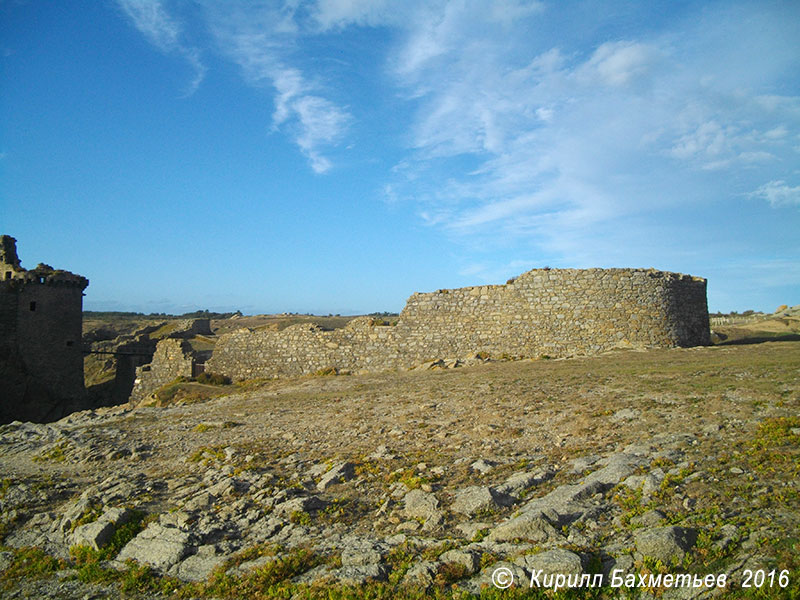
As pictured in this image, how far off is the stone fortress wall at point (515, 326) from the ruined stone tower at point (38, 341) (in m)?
17.7

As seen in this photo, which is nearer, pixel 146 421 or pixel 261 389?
pixel 146 421

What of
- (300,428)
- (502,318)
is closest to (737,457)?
(300,428)

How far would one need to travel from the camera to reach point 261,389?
18.2 meters

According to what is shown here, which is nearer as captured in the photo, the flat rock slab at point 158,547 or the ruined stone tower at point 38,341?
the flat rock slab at point 158,547

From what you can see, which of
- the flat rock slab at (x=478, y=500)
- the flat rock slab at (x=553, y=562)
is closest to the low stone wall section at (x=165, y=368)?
the flat rock slab at (x=478, y=500)

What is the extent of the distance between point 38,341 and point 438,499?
3375cm

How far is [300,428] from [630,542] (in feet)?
24.6

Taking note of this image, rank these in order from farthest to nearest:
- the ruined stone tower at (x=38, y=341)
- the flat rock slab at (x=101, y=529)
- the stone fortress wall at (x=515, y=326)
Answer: the ruined stone tower at (x=38, y=341) < the stone fortress wall at (x=515, y=326) < the flat rock slab at (x=101, y=529)

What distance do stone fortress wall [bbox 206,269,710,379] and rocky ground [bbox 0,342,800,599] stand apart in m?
6.18

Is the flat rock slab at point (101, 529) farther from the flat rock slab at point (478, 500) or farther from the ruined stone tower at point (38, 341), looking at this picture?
the ruined stone tower at point (38, 341)

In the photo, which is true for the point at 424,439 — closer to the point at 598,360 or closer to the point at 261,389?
the point at 598,360

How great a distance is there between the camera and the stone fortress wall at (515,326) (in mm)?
17969

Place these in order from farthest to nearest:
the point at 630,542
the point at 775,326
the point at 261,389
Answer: the point at 775,326 < the point at 261,389 < the point at 630,542

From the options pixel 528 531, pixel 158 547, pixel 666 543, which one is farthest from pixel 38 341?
pixel 666 543
